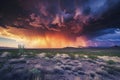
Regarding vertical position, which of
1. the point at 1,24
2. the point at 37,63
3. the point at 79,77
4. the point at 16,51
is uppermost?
the point at 1,24

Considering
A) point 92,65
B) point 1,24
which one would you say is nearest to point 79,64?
point 92,65

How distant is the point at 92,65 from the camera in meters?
9.94

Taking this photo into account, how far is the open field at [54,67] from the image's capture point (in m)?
8.34

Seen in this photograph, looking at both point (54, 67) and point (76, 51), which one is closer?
point (54, 67)

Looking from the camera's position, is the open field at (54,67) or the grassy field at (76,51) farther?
the grassy field at (76,51)

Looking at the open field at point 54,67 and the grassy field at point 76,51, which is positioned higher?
the grassy field at point 76,51

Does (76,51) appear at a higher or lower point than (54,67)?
higher

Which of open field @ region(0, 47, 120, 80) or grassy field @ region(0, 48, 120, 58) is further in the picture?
grassy field @ region(0, 48, 120, 58)

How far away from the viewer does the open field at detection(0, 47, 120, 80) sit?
8.34m

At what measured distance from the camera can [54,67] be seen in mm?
9133

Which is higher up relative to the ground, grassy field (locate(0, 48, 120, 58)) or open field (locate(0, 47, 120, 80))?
grassy field (locate(0, 48, 120, 58))

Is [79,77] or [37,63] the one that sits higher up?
[37,63]

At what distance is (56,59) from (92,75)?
2595 mm

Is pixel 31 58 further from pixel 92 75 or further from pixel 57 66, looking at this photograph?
pixel 92 75
